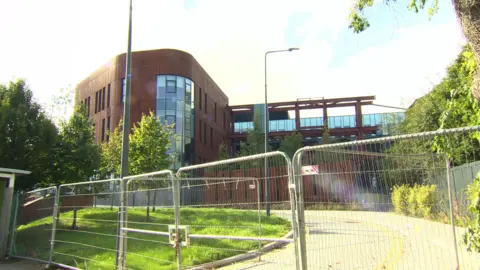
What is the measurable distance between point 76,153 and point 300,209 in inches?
562

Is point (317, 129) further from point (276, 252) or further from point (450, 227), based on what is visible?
point (450, 227)

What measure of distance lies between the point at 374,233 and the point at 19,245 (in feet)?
38.5

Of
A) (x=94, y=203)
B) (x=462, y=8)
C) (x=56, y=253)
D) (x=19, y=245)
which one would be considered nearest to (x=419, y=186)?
(x=462, y=8)

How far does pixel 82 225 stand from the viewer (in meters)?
10.3

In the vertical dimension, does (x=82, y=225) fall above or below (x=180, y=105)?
below

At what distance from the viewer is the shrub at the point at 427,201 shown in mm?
4660

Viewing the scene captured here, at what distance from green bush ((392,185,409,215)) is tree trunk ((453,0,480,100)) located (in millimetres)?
1362

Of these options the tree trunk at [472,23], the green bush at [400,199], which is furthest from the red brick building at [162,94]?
the tree trunk at [472,23]

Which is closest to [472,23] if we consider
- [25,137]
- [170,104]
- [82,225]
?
[82,225]

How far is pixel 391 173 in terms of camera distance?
4617 mm

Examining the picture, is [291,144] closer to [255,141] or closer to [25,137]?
[255,141]

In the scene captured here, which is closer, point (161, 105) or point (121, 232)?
point (121, 232)

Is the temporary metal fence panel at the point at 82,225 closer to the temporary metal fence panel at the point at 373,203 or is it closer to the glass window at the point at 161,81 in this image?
the temporary metal fence panel at the point at 373,203

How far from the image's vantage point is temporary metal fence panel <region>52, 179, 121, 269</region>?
30.8 ft
